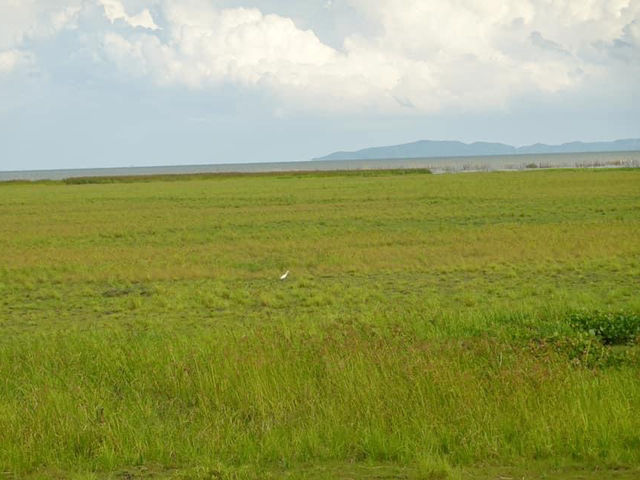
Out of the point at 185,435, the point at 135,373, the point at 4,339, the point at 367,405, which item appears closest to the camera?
the point at 185,435

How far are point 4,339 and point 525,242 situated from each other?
15.5 meters

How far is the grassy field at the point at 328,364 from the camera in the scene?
6.58 m

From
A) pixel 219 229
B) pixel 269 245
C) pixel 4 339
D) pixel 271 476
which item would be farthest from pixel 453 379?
pixel 219 229

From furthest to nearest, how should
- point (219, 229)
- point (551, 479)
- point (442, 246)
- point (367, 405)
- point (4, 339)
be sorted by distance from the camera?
1. point (219, 229)
2. point (442, 246)
3. point (4, 339)
4. point (367, 405)
5. point (551, 479)

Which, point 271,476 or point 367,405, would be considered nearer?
point 271,476

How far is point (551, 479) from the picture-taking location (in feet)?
19.6

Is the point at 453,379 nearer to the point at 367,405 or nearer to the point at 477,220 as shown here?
the point at 367,405

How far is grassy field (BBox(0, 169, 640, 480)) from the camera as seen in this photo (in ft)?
21.6

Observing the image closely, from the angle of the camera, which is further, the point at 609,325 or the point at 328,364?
the point at 609,325

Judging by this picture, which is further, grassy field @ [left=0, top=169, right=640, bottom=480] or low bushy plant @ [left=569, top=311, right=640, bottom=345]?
low bushy plant @ [left=569, top=311, right=640, bottom=345]

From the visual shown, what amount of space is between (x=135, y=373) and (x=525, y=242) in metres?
16.1

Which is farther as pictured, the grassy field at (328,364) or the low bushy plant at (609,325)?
the low bushy plant at (609,325)

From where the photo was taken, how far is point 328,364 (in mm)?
8609

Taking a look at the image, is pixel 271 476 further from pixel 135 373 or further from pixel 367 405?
pixel 135 373
